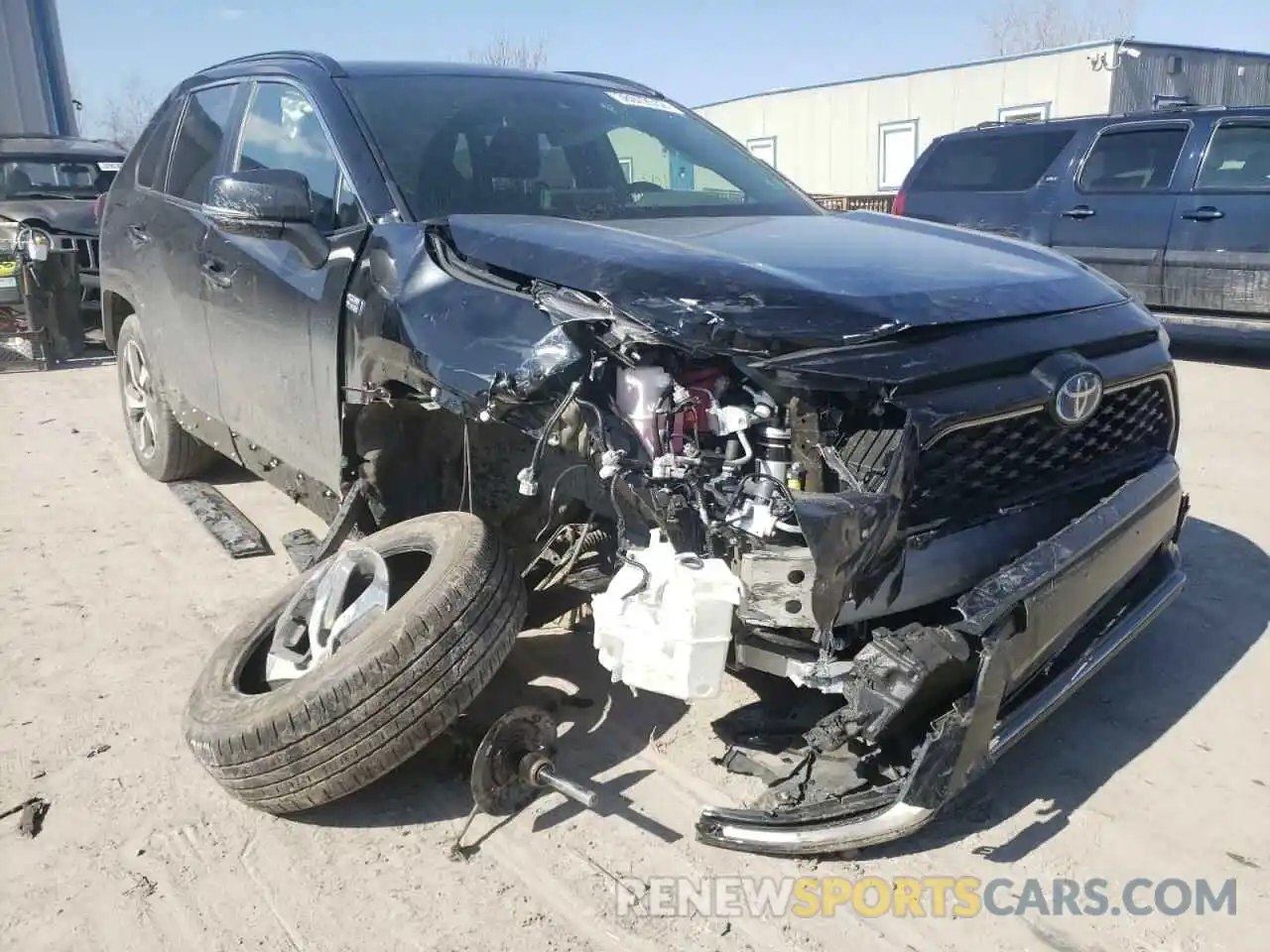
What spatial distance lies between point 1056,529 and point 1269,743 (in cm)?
98

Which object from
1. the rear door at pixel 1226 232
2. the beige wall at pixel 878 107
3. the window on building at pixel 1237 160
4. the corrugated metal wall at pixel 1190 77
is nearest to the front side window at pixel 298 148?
the rear door at pixel 1226 232

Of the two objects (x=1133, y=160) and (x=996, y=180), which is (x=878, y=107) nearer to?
(x=996, y=180)

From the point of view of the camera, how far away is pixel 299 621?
127 inches

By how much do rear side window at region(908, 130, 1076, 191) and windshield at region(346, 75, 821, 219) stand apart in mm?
6335

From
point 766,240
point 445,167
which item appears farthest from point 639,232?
point 445,167

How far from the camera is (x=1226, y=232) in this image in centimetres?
826

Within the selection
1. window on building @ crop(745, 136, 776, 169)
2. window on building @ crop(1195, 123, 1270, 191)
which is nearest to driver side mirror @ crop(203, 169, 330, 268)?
window on building @ crop(1195, 123, 1270, 191)

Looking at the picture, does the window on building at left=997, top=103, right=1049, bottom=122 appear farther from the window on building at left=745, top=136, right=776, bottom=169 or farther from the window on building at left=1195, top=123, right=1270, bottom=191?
the window on building at left=1195, top=123, right=1270, bottom=191

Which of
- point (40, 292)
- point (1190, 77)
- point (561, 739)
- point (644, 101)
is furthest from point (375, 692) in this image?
point (1190, 77)

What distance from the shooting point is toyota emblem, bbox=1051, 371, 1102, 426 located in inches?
102

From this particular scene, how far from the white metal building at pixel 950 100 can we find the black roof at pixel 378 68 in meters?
15.3

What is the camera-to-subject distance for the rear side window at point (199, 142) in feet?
14.4

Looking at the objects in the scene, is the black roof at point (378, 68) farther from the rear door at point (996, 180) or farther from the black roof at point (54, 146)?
the black roof at point (54, 146)

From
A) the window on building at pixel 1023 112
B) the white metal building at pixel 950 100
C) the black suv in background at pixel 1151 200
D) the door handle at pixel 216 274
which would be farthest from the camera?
the window on building at pixel 1023 112
